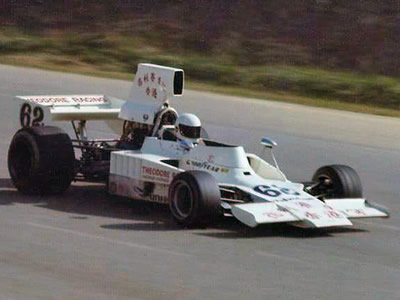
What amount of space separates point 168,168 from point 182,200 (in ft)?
1.85

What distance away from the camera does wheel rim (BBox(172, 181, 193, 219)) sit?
10992 mm

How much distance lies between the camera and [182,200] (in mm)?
11102

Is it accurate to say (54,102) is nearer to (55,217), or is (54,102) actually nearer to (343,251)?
(55,217)

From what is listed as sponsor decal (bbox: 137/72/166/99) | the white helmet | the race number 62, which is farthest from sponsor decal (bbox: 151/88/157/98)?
the race number 62

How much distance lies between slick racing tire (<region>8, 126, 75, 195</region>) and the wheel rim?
1.77 meters

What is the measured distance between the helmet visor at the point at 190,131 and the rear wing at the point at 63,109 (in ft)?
5.98

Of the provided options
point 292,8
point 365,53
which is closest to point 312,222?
point 365,53

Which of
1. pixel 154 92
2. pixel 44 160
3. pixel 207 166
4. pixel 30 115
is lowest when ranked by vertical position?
pixel 44 160

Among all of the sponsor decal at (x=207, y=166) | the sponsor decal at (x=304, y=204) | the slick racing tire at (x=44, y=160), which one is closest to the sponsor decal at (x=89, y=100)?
the slick racing tire at (x=44, y=160)

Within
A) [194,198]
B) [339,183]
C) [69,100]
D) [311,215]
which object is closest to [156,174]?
[194,198]

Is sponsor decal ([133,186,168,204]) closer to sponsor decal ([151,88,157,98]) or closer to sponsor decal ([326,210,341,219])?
sponsor decal ([151,88,157,98])

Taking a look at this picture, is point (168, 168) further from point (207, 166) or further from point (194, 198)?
point (194, 198)

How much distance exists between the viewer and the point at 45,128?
41.1 ft

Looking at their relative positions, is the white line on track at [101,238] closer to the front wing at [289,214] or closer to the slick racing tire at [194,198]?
the slick racing tire at [194,198]
